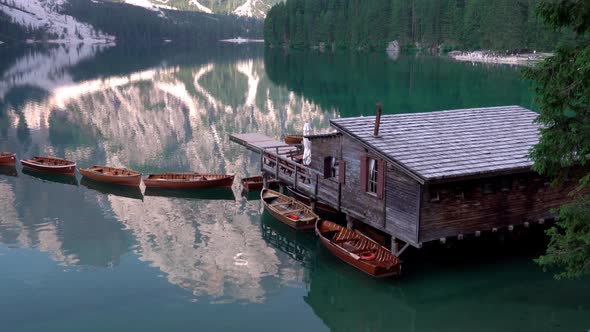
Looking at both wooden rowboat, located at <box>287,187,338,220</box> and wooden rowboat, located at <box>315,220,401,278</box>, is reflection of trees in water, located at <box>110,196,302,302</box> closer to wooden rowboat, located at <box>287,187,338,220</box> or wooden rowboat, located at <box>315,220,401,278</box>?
wooden rowboat, located at <box>315,220,401,278</box>

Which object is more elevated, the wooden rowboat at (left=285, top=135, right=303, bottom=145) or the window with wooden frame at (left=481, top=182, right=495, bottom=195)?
the window with wooden frame at (left=481, top=182, right=495, bottom=195)

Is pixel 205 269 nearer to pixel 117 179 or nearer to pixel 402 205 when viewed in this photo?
pixel 402 205

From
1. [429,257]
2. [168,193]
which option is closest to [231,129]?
[168,193]

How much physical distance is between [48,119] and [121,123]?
8247 mm

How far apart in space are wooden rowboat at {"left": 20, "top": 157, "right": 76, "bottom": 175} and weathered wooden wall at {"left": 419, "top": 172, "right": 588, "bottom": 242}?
2816 cm

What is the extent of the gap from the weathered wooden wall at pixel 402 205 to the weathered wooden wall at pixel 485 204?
0.30 metres

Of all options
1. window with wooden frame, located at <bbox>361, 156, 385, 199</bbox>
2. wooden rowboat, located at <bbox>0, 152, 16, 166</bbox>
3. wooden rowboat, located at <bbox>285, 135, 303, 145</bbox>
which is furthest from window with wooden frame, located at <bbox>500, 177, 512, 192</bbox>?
wooden rowboat, located at <bbox>0, 152, 16, 166</bbox>

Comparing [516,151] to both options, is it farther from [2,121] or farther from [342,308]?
[2,121]

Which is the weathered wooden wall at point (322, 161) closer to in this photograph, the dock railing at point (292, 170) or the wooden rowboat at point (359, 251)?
the dock railing at point (292, 170)

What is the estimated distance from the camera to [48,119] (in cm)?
6881

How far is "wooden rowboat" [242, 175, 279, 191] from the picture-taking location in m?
38.4

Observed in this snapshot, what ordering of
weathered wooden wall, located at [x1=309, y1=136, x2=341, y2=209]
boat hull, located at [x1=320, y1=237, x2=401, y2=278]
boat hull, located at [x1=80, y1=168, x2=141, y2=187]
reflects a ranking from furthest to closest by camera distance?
boat hull, located at [x1=80, y1=168, x2=141, y2=187], weathered wooden wall, located at [x1=309, y1=136, x2=341, y2=209], boat hull, located at [x1=320, y1=237, x2=401, y2=278]

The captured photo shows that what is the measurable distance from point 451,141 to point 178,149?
107ft

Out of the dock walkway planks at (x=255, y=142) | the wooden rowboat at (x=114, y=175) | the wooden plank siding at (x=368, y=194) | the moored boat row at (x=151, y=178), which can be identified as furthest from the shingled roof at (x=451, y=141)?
the wooden rowboat at (x=114, y=175)
